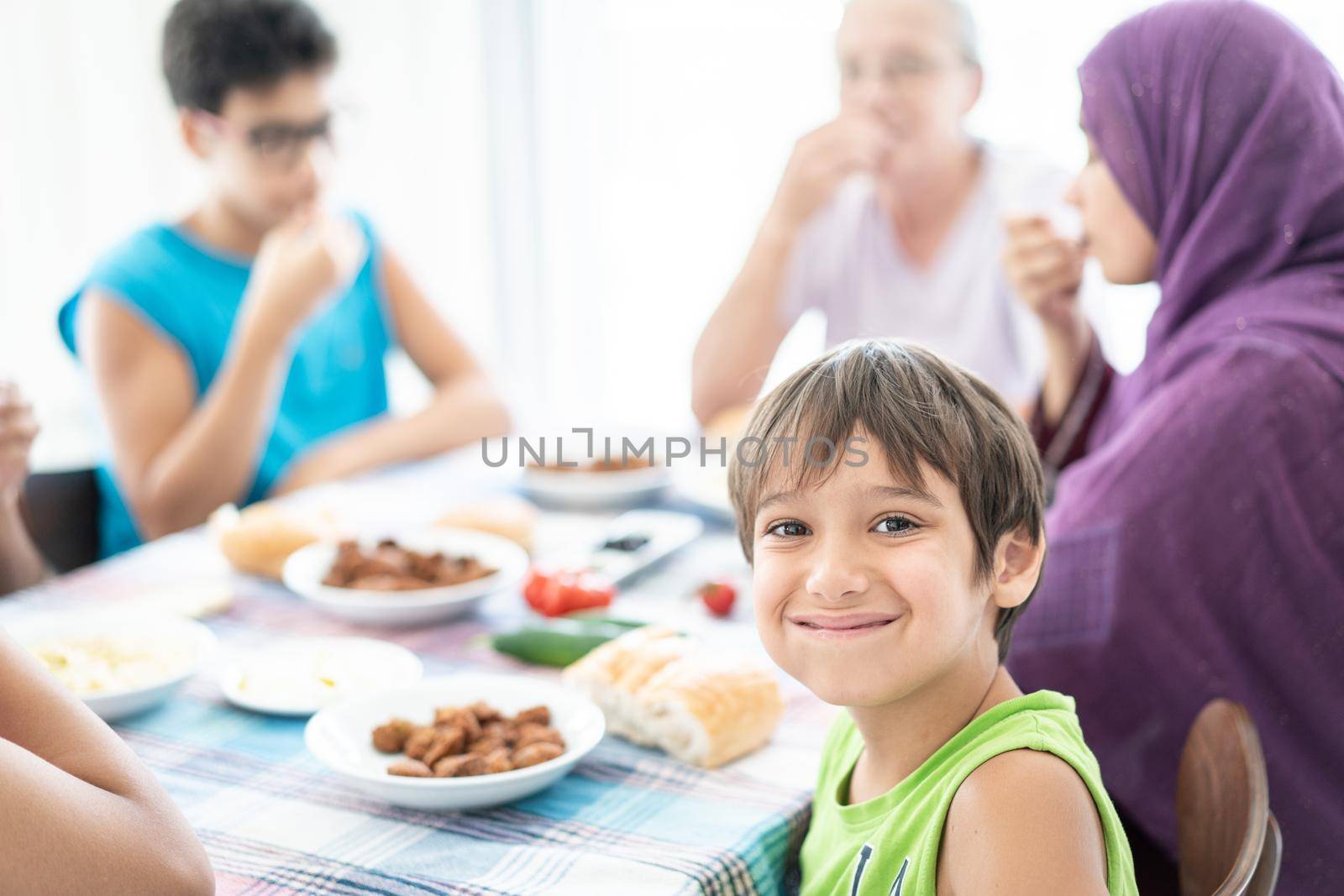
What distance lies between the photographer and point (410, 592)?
167 centimetres

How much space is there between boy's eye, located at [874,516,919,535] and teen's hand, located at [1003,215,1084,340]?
1130mm

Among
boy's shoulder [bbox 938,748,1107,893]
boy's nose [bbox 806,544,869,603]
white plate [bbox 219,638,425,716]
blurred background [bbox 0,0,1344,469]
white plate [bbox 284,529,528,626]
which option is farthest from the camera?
blurred background [bbox 0,0,1344,469]

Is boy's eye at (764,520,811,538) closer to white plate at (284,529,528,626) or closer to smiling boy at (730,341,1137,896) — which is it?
smiling boy at (730,341,1137,896)

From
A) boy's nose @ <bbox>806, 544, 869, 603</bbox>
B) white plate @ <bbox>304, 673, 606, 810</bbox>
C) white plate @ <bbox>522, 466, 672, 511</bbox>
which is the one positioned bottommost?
white plate @ <bbox>522, 466, 672, 511</bbox>

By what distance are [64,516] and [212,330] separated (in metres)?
0.49

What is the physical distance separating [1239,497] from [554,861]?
0.91 m

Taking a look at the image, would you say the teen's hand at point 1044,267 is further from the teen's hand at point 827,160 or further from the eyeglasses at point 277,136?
the eyeglasses at point 277,136

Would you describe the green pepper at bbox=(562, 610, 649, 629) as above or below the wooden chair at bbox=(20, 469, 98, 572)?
above

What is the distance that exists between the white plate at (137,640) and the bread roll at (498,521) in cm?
46

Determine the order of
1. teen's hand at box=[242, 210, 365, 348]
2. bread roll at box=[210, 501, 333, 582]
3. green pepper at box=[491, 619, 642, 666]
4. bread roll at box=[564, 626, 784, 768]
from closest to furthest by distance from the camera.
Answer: bread roll at box=[564, 626, 784, 768] < green pepper at box=[491, 619, 642, 666] < bread roll at box=[210, 501, 333, 582] < teen's hand at box=[242, 210, 365, 348]

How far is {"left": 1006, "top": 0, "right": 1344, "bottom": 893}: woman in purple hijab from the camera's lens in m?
1.43

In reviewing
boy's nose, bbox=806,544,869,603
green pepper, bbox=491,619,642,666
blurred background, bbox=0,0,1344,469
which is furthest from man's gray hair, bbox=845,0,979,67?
boy's nose, bbox=806,544,869,603

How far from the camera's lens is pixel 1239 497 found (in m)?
1.44

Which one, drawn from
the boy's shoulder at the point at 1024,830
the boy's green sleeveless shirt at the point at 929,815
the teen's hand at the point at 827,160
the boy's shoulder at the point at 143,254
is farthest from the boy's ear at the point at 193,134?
the boy's shoulder at the point at 1024,830
